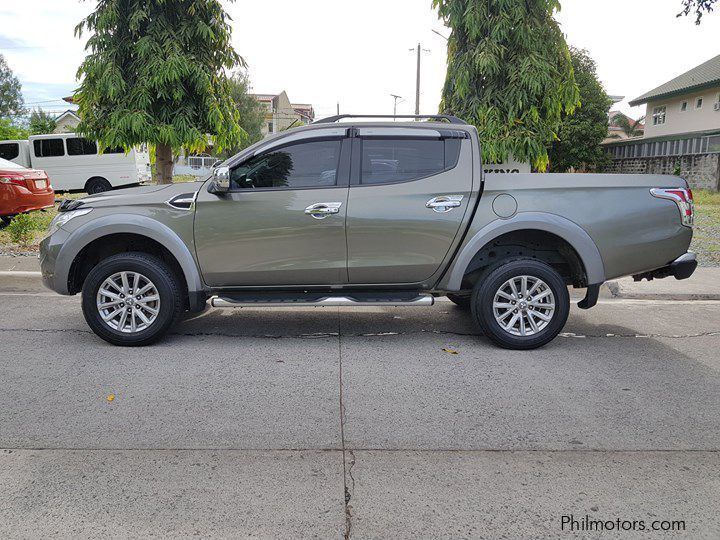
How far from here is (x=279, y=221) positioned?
5375 mm

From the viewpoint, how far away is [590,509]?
2.92 meters

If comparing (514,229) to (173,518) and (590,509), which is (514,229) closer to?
(590,509)

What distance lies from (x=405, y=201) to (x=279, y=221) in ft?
3.63

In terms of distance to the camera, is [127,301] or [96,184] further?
[96,184]

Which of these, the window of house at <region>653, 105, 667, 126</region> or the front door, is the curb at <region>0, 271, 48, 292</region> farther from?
the window of house at <region>653, 105, 667, 126</region>

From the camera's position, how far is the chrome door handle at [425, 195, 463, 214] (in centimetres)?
538

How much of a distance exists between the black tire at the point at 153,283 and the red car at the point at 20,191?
24.2 feet

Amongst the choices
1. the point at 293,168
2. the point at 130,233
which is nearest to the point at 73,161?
the point at 130,233

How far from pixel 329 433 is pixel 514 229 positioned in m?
2.57

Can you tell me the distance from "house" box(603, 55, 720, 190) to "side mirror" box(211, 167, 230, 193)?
27.4 m

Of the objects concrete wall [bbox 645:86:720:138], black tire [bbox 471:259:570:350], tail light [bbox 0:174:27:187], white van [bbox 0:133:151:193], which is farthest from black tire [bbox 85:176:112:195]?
concrete wall [bbox 645:86:720:138]

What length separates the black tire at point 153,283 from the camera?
209 inches

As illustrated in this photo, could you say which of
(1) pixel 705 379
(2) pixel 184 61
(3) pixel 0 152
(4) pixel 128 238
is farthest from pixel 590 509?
(3) pixel 0 152

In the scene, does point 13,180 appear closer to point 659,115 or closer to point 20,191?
point 20,191
